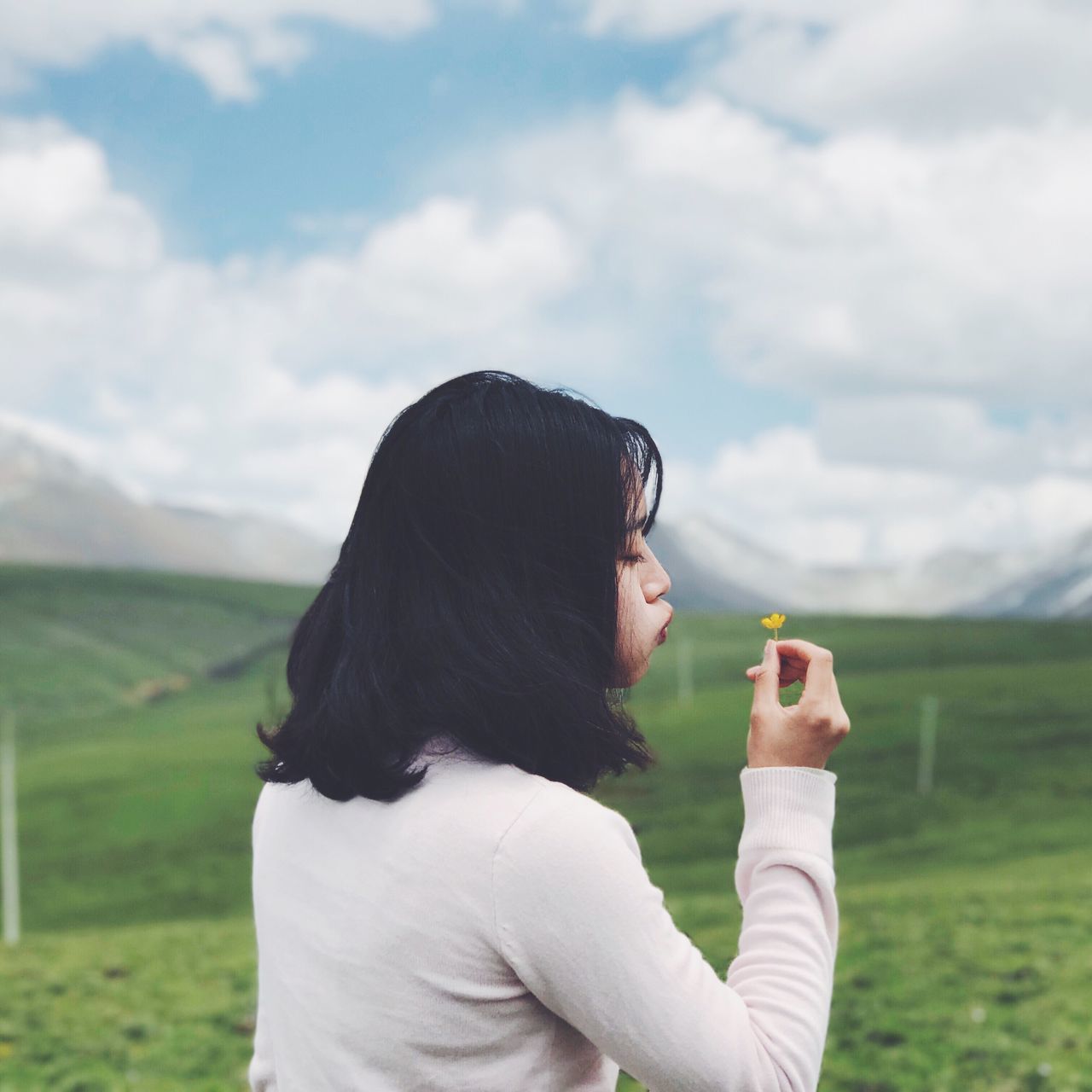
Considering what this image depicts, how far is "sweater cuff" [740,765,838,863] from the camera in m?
1.62

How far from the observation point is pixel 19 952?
1170cm

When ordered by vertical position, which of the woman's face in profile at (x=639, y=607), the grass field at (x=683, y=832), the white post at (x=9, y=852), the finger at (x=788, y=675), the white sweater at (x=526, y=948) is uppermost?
the woman's face in profile at (x=639, y=607)

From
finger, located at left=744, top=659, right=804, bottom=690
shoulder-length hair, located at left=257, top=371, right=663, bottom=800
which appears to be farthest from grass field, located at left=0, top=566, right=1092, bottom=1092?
shoulder-length hair, located at left=257, top=371, right=663, bottom=800

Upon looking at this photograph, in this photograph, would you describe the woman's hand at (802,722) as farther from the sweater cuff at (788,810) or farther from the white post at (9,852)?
the white post at (9,852)

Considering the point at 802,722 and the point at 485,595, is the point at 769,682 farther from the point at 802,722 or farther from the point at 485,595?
the point at 485,595

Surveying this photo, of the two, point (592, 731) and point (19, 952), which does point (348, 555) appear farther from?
point (19, 952)

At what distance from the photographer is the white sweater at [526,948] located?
1376 mm

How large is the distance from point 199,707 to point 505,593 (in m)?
57.7

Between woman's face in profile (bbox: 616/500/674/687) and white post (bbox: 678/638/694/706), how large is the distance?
4060 centimetres

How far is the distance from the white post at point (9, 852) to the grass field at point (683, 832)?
43 cm

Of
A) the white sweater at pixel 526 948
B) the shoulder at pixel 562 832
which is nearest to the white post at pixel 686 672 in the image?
the white sweater at pixel 526 948

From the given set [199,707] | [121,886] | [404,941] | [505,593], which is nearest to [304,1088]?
[404,941]

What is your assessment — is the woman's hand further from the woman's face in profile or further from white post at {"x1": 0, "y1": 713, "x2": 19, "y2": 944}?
white post at {"x1": 0, "y1": 713, "x2": 19, "y2": 944}

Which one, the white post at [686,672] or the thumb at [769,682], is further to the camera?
the white post at [686,672]
